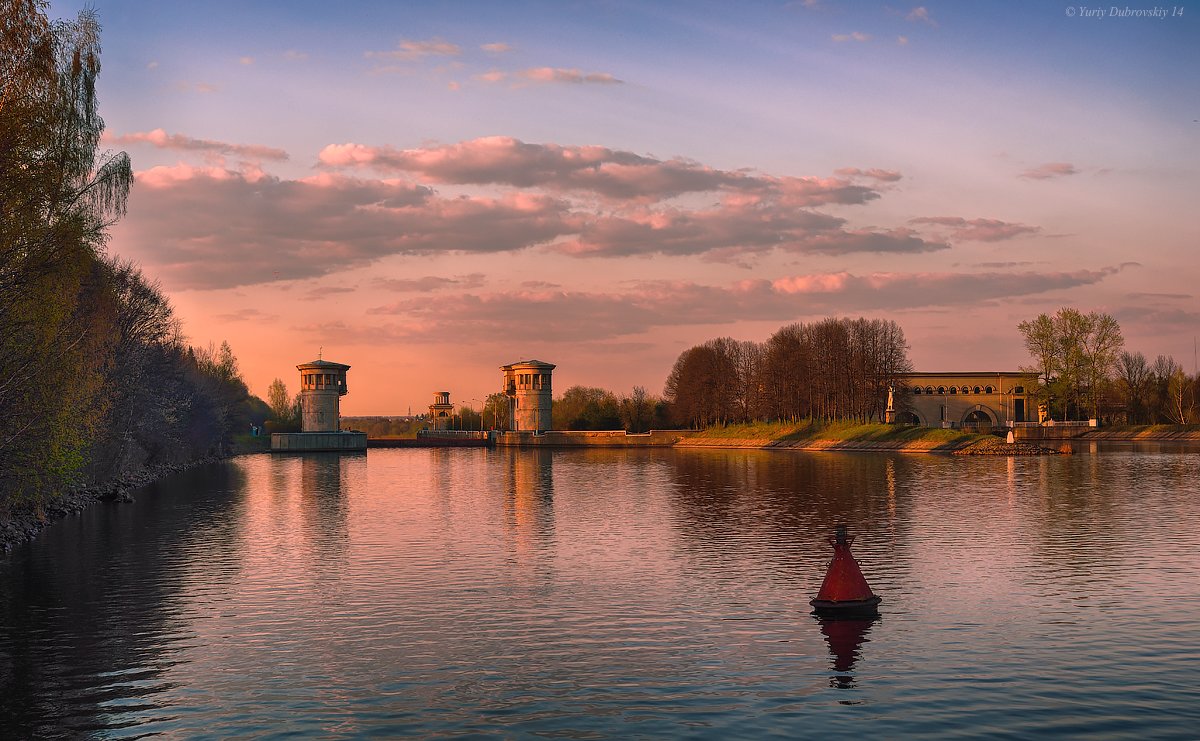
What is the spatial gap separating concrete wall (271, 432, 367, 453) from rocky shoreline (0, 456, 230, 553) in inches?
4215

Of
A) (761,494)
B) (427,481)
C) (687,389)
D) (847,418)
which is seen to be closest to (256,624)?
(761,494)

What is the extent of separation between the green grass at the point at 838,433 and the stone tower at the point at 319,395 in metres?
72.9

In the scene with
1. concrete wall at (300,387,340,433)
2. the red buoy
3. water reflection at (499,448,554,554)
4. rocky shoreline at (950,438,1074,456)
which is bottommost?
rocky shoreline at (950,438,1074,456)

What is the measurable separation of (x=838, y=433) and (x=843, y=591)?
13138cm

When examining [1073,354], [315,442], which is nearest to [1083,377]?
[1073,354]

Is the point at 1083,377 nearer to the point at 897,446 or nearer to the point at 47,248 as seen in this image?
the point at 897,446

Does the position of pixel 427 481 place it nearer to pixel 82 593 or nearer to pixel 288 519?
pixel 288 519

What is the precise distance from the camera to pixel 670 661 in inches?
795

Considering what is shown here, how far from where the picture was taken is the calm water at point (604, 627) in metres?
16.6

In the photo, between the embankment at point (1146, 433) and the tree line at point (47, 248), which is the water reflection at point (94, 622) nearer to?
the tree line at point (47, 248)

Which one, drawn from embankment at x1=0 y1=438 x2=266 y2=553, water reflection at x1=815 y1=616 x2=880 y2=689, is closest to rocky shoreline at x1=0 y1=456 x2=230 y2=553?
embankment at x1=0 y1=438 x2=266 y2=553

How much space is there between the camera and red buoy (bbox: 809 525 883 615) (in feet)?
78.2

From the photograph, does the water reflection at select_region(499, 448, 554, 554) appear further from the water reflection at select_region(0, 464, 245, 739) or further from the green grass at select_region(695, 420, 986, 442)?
the green grass at select_region(695, 420, 986, 442)

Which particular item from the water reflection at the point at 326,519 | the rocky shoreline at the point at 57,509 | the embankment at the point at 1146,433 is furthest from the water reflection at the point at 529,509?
the embankment at the point at 1146,433
